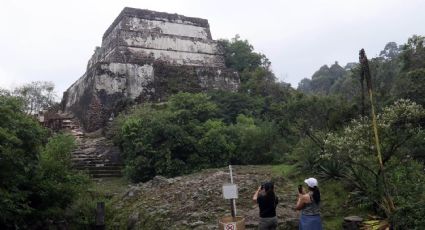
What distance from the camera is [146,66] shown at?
19.5 metres

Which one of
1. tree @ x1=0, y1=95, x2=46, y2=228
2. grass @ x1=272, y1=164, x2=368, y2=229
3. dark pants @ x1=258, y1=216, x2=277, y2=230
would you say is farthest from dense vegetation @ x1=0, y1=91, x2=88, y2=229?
grass @ x1=272, y1=164, x2=368, y2=229

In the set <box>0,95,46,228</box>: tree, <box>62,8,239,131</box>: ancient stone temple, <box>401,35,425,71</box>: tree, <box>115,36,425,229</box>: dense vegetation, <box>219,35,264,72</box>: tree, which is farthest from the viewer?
<box>219,35,264,72</box>: tree

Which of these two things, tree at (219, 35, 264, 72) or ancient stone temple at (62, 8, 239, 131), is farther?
tree at (219, 35, 264, 72)

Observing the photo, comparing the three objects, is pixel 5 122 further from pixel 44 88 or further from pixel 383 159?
pixel 44 88

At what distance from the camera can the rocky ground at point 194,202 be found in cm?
783

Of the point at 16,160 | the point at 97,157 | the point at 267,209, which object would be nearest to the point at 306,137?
the point at 267,209

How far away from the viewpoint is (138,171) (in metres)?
12.1

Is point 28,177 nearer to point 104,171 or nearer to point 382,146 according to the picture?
point 104,171

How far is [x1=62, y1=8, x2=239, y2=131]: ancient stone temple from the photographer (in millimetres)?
18125

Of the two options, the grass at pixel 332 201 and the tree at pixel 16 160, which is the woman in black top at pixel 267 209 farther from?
the tree at pixel 16 160

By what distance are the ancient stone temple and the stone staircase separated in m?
2.12

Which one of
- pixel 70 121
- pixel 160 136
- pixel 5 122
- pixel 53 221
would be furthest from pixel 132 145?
pixel 70 121

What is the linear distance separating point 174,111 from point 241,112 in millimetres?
3176

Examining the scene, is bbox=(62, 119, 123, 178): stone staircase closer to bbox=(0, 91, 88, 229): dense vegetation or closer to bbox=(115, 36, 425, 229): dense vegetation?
bbox=(115, 36, 425, 229): dense vegetation
